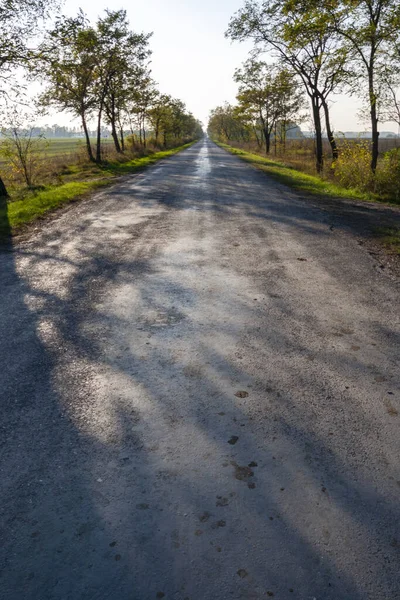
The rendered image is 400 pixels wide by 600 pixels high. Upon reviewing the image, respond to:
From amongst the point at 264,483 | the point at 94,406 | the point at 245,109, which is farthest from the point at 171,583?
the point at 245,109

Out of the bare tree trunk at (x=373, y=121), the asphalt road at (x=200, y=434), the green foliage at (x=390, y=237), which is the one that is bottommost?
the asphalt road at (x=200, y=434)

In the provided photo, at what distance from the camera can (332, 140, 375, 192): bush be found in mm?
13945

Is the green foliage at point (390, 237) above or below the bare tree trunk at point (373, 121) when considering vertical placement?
below

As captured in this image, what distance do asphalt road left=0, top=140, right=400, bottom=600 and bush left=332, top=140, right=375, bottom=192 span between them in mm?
9403

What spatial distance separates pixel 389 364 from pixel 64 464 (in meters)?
2.87

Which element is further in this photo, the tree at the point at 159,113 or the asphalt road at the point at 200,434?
the tree at the point at 159,113

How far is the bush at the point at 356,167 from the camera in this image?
13.9m

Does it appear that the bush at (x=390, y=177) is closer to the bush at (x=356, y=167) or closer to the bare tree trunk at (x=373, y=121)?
the bush at (x=356, y=167)

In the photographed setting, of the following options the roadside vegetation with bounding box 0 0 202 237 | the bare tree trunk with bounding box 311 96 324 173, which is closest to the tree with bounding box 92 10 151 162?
the roadside vegetation with bounding box 0 0 202 237

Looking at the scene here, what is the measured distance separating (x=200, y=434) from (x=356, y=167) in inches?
564

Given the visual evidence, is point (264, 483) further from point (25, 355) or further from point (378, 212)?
point (378, 212)

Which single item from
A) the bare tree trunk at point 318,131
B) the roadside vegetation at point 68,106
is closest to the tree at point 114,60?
the roadside vegetation at point 68,106

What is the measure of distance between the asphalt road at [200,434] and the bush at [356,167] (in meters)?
9.40

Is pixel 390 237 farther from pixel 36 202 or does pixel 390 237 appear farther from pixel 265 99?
pixel 265 99
